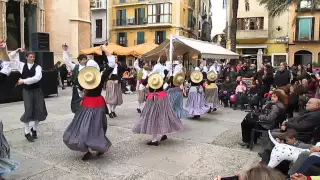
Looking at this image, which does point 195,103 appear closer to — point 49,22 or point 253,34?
point 49,22

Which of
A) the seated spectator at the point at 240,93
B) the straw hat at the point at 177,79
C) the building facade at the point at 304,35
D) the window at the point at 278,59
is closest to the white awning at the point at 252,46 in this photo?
the window at the point at 278,59

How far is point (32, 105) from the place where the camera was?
6.22 metres

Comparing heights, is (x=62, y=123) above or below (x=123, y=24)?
below

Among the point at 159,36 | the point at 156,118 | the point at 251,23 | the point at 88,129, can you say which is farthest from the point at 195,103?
the point at 159,36

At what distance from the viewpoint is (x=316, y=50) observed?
1242 inches

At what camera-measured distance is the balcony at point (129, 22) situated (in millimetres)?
38719

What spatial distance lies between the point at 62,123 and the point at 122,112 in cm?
228

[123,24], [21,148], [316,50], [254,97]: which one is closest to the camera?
[21,148]

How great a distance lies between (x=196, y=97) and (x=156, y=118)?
3081mm

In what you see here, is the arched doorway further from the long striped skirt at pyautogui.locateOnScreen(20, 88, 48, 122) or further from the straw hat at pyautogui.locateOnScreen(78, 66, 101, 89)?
the straw hat at pyautogui.locateOnScreen(78, 66, 101, 89)

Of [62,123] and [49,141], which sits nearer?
[49,141]

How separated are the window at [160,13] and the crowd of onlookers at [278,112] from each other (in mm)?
24479

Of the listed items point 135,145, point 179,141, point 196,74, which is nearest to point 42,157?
point 135,145

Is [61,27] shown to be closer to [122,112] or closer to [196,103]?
[122,112]
